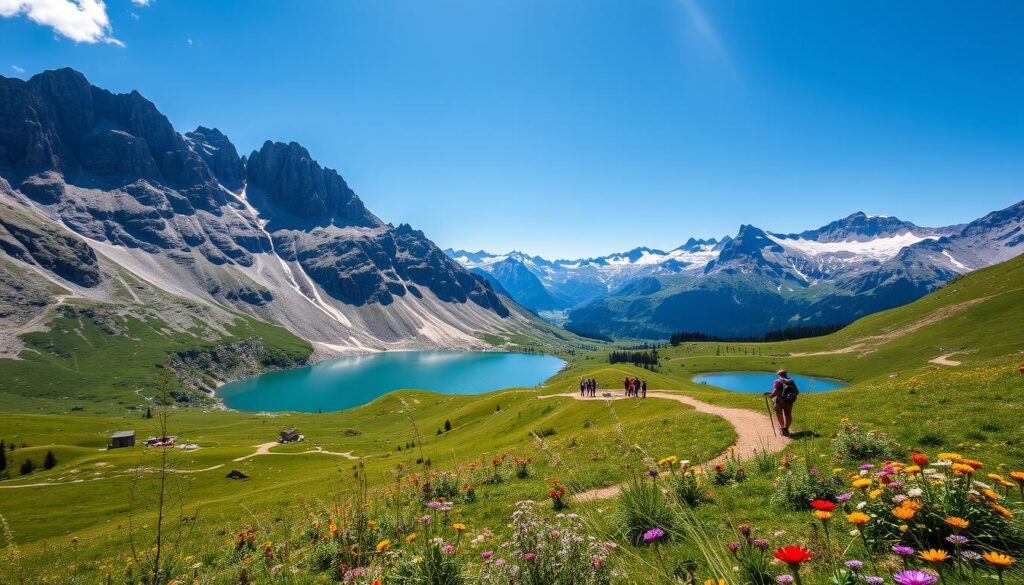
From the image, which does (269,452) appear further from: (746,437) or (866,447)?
(866,447)

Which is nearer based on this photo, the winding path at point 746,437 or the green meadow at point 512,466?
the green meadow at point 512,466

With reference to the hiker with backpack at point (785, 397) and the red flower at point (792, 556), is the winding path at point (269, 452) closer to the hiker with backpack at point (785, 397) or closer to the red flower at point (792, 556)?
the hiker with backpack at point (785, 397)

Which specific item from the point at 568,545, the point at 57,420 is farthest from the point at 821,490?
the point at 57,420

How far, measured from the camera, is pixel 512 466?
2052 centimetres

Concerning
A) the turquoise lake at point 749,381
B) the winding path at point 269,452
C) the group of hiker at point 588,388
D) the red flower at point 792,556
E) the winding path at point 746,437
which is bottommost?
the turquoise lake at point 749,381

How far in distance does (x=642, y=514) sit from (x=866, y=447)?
974cm

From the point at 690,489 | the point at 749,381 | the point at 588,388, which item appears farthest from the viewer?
the point at 749,381

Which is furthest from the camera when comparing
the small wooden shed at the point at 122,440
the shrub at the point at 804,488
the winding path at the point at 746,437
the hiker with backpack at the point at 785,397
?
the small wooden shed at the point at 122,440

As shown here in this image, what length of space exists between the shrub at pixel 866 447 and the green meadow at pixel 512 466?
23 centimetres

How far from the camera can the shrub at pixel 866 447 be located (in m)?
12.6

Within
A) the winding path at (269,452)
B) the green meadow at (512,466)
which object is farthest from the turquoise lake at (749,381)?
the winding path at (269,452)

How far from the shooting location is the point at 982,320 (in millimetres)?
102500

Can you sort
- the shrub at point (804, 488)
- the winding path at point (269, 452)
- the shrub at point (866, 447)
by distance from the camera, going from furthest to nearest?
the winding path at point (269, 452) < the shrub at point (866, 447) < the shrub at point (804, 488)

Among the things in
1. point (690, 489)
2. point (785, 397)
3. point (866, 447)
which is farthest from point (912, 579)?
point (785, 397)
